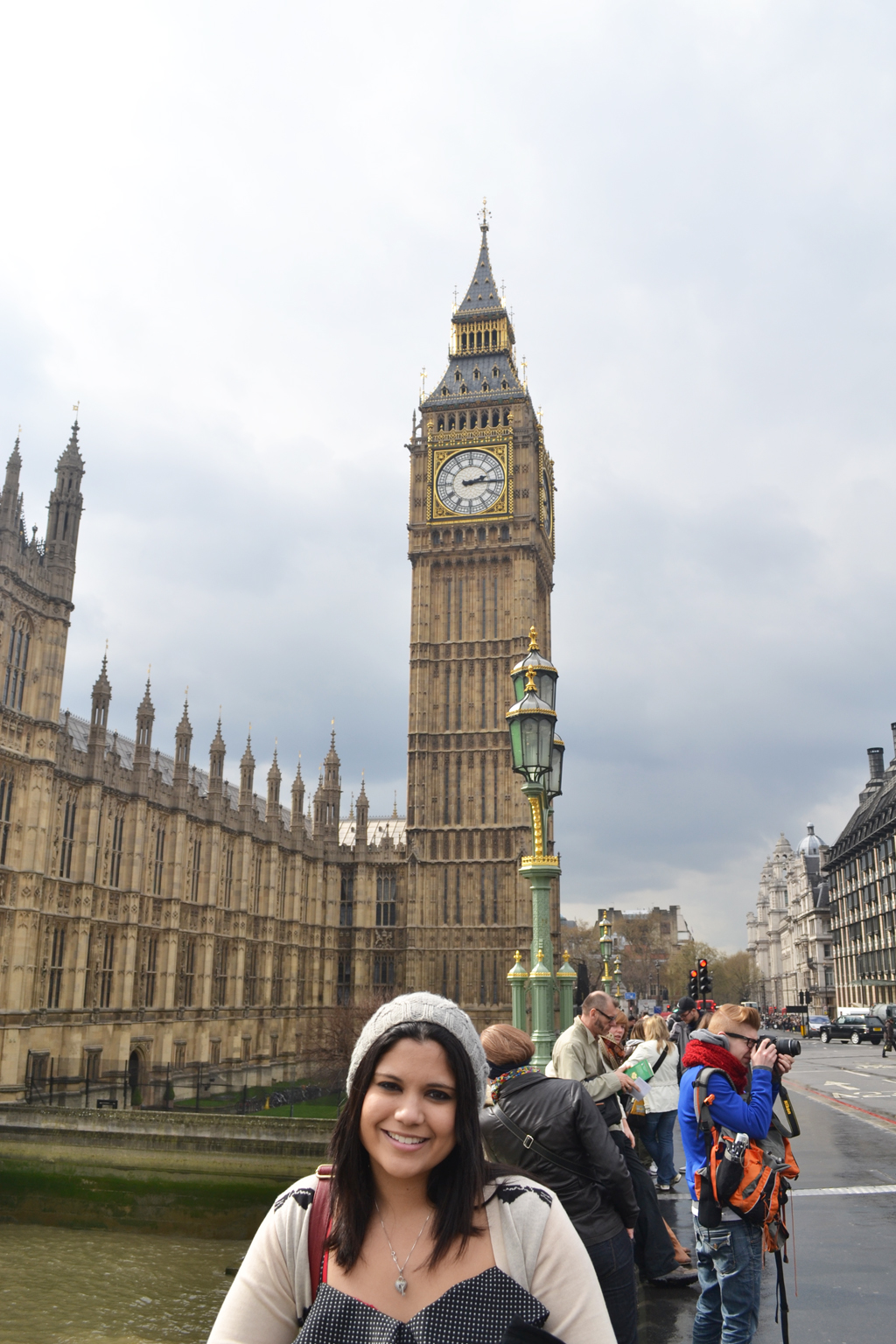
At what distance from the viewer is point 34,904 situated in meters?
28.6

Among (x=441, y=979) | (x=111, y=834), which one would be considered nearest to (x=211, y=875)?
(x=111, y=834)

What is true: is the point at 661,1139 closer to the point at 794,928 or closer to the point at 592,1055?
the point at 592,1055

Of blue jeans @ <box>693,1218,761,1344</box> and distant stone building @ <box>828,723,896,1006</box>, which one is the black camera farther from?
distant stone building @ <box>828,723,896,1006</box>

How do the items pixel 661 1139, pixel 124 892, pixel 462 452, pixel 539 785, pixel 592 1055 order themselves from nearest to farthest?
pixel 592 1055 → pixel 661 1139 → pixel 539 785 → pixel 124 892 → pixel 462 452

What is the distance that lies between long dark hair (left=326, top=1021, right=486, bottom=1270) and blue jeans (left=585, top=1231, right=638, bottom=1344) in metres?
2.62

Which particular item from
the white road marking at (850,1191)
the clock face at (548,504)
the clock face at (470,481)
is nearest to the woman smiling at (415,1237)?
the white road marking at (850,1191)

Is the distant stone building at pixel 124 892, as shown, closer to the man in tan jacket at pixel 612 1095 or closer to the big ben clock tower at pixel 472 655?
the big ben clock tower at pixel 472 655

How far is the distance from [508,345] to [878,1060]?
5018 cm

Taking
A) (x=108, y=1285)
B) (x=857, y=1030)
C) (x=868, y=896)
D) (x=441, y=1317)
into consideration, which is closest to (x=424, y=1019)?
(x=441, y=1317)

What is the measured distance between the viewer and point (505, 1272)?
2.20 metres

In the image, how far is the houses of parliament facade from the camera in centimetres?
2983

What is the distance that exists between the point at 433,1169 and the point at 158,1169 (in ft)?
58.7

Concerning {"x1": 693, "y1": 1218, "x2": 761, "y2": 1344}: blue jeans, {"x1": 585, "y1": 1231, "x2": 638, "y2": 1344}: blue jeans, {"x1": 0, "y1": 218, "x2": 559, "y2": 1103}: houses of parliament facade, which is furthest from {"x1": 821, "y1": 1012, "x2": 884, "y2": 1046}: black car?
{"x1": 585, "y1": 1231, "x2": 638, "y2": 1344}: blue jeans

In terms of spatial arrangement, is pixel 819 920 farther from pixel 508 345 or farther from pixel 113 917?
pixel 113 917
